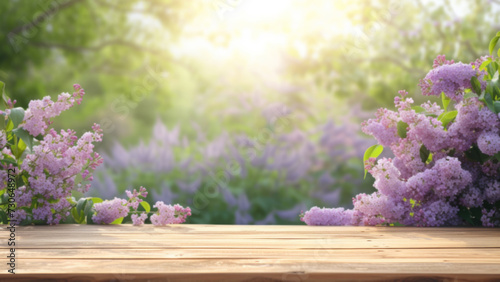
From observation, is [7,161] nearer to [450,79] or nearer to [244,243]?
[244,243]

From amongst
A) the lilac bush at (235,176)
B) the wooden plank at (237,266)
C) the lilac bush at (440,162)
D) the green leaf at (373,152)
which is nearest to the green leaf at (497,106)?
the lilac bush at (440,162)

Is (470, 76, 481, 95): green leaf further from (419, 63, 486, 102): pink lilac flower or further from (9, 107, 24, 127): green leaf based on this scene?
(9, 107, 24, 127): green leaf

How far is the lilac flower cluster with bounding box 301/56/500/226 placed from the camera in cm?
198

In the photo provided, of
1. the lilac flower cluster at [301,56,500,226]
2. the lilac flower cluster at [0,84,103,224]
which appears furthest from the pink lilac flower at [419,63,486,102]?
A: the lilac flower cluster at [0,84,103,224]

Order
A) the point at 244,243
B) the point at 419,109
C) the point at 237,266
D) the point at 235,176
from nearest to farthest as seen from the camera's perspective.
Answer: the point at 237,266 → the point at 244,243 → the point at 419,109 → the point at 235,176

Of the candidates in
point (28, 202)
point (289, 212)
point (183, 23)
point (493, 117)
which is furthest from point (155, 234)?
point (183, 23)

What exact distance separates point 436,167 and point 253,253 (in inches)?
40.5

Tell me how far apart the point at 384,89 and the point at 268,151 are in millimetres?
2609

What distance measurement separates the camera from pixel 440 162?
196 cm

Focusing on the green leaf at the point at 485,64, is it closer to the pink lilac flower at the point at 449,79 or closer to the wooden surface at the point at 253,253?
the pink lilac flower at the point at 449,79

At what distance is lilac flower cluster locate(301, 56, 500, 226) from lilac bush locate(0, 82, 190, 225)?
86 cm

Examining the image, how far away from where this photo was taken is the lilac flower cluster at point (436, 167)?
6.49ft

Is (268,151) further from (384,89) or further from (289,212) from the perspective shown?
(384,89)

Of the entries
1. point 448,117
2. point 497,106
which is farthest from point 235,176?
point 497,106
